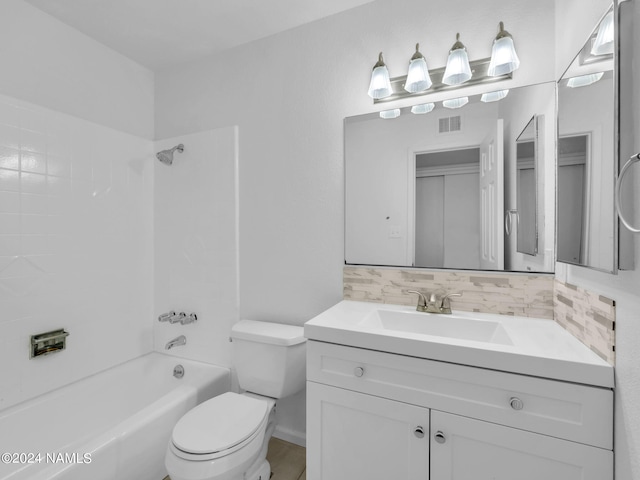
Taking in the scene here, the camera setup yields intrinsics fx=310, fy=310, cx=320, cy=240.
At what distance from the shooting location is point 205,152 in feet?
6.89

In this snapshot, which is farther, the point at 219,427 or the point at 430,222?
the point at 430,222

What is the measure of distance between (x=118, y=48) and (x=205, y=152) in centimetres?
89

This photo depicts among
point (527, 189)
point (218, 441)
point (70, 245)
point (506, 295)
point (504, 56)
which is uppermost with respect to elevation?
point (504, 56)

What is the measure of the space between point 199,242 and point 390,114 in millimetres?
1468

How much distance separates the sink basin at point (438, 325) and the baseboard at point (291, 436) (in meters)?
0.92

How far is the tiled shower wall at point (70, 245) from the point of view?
1.59 metres

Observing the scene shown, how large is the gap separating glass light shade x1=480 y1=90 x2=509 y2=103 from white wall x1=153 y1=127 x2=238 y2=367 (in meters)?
1.42

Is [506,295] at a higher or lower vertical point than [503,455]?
higher

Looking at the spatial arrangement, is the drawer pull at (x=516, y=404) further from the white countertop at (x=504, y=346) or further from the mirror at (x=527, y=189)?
the mirror at (x=527, y=189)

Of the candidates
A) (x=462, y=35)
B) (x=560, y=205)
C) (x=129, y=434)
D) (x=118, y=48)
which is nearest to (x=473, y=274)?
(x=560, y=205)

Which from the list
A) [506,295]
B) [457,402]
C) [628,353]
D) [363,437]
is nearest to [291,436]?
[363,437]

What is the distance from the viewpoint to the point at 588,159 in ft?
3.23

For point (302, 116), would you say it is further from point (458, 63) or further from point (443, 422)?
point (443, 422)

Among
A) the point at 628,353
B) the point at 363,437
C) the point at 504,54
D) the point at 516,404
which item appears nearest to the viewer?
the point at 628,353
